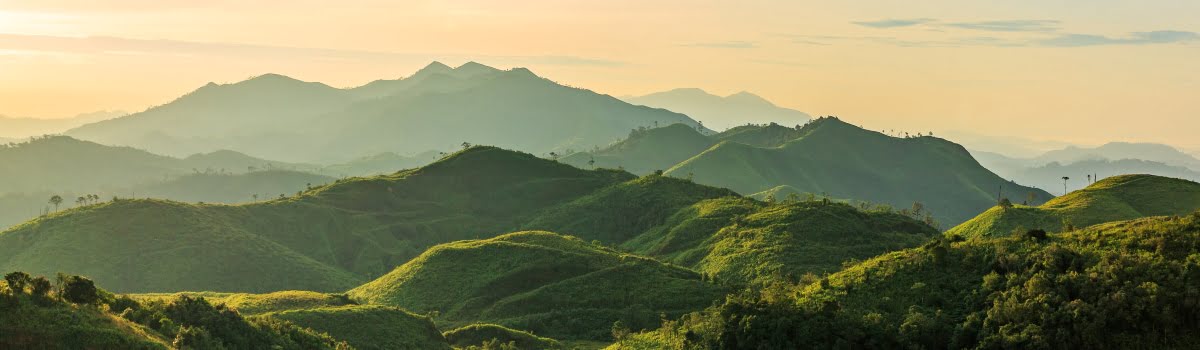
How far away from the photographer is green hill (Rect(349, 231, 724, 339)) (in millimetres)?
152000

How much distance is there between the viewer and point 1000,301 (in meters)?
83.7

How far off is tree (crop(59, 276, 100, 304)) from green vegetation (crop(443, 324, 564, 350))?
54.6 m

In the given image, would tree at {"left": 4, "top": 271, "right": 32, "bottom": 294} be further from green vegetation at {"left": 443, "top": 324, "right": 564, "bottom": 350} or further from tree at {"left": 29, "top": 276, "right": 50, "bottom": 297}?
green vegetation at {"left": 443, "top": 324, "right": 564, "bottom": 350}

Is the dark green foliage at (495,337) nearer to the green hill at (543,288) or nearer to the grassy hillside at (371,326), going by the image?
the grassy hillside at (371,326)

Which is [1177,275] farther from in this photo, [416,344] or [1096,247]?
[416,344]

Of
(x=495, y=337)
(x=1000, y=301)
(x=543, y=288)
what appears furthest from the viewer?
(x=543, y=288)

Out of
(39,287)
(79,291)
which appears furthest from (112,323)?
(79,291)

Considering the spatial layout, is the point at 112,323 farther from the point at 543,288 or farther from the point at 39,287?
the point at 543,288

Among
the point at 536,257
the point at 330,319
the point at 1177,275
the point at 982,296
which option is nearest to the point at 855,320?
the point at 982,296

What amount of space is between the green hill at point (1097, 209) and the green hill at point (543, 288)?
5313cm

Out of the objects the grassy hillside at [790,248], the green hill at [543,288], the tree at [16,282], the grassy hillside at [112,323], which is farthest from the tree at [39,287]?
the grassy hillside at [790,248]

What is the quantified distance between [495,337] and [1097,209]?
11615 cm

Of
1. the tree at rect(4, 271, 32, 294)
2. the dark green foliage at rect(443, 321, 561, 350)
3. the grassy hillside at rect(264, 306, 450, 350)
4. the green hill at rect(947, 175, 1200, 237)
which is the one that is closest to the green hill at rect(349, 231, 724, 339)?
the dark green foliage at rect(443, 321, 561, 350)

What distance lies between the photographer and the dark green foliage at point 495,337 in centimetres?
13162
